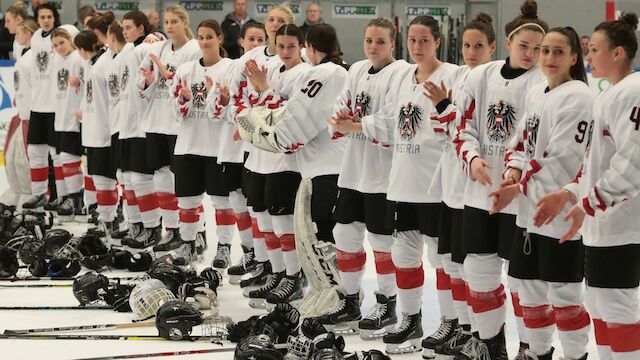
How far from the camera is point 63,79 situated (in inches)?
370

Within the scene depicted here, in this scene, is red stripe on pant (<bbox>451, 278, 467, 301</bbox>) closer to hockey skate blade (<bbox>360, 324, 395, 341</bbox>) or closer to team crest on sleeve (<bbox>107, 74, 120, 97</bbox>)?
hockey skate blade (<bbox>360, 324, 395, 341</bbox>)

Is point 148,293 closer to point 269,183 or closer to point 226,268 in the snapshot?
point 269,183

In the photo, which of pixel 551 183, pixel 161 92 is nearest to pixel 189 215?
pixel 161 92

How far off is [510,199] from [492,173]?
0.33 metres

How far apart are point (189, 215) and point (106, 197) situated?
1442 mm

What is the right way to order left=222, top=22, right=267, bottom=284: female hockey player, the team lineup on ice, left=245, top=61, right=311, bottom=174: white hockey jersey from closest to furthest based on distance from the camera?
the team lineup on ice → left=245, top=61, right=311, bottom=174: white hockey jersey → left=222, top=22, right=267, bottom=284: female hockey player

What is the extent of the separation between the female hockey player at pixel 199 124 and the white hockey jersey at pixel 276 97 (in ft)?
2.44

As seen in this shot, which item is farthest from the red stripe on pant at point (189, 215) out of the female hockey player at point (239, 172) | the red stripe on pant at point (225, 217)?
the female hockey player at point (239, 172)

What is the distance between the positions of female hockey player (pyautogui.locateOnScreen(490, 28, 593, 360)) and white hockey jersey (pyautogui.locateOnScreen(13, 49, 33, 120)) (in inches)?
251

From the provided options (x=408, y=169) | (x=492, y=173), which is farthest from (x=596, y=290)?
(x=408, y=169)

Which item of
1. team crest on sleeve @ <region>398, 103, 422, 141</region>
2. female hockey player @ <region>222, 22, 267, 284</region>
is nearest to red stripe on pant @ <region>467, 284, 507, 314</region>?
team crest on sleeve @ <region>398, 103, 422, 141</region>

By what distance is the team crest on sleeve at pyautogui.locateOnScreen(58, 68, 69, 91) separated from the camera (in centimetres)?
934

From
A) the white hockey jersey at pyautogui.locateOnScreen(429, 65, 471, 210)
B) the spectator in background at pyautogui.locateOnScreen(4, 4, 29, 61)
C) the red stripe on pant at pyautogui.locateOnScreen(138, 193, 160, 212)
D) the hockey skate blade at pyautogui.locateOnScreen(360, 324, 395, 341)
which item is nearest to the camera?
the white hockey jersey at pyautogui.locateOnScreen(429, 65, 471, 210)

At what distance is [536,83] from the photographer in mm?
4457
